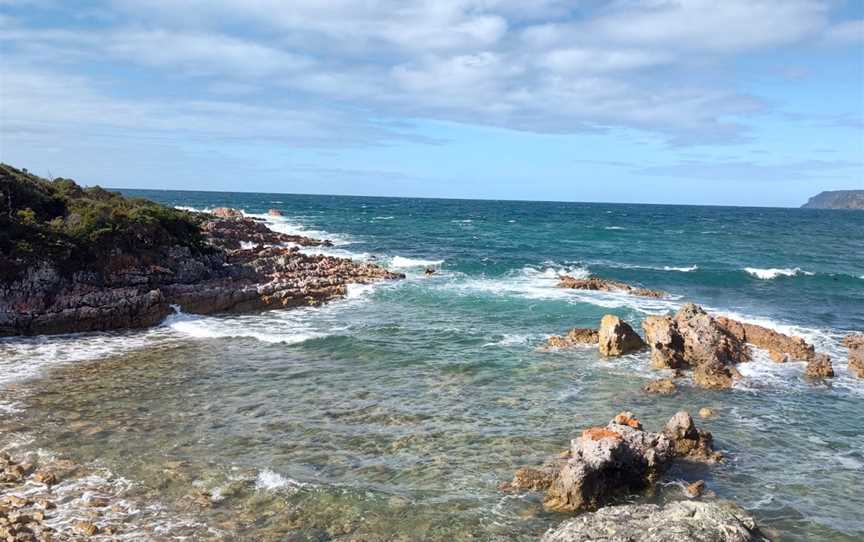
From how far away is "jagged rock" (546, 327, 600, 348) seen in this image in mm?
23188

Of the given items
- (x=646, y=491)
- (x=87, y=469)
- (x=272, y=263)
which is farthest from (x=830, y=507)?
(x=272, y=263)

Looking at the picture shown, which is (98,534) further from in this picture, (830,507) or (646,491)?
(830,507)

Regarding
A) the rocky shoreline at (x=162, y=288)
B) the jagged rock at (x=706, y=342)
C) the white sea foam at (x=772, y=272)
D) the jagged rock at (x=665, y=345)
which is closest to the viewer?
the jagged rock at (x=665, y=345)

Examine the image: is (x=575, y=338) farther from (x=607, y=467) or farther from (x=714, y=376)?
(x=607, y=467)

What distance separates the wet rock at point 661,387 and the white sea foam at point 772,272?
2871cm

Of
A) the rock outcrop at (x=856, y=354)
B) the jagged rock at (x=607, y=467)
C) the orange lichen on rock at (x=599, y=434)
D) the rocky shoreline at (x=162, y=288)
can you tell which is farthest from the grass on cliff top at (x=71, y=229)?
the rock outcrop at (x=856, y=354)

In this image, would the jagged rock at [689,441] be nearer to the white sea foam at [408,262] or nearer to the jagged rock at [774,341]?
the jagged rock at [774,341]

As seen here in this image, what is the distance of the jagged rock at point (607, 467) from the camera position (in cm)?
1145

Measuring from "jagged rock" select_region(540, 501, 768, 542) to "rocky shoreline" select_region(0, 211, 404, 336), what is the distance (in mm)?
21194

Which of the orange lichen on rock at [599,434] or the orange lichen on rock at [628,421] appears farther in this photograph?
the orange lichen on rock at [628,421]

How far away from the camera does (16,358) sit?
20078mm

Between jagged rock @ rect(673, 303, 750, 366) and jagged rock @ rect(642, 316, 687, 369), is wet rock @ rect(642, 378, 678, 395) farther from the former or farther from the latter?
jagged rock @ rect(673, 303, 750, 366)

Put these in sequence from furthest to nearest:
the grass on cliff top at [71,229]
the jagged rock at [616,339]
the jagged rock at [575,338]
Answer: the grass on cliff top at [71,229]
the jagged rock at [575,338]
the jagged rock at [616,339]

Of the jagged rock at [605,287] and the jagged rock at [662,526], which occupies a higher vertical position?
the jagged rock at [605,287]
